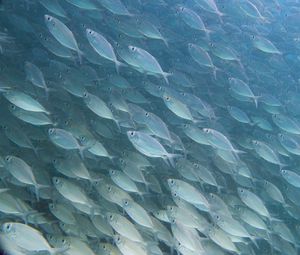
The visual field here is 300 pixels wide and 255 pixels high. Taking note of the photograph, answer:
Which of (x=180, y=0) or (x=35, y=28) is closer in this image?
(x=35, y=28)

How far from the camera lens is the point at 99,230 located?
187 inches

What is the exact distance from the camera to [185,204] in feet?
16.7

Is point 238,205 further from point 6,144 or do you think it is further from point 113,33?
point 113,33

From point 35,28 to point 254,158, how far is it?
495 cm

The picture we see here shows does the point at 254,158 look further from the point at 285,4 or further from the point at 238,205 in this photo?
the point at 285,4

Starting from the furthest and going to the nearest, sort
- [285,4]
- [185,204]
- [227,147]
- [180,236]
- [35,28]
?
[285,4] → [35,28] → [227,147] → [185,204] → [180,236]

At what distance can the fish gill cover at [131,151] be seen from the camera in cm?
458

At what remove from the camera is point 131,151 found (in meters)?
5.61

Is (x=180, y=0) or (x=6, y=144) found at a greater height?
(x=180, y=0)

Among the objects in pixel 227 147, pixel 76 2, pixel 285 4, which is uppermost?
pixel 285 4

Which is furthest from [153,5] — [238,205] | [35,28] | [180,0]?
[238,205]

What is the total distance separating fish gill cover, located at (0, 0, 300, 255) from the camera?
15.0 feet

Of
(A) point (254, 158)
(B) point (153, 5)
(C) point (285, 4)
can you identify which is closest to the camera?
(A) point (254, 158)

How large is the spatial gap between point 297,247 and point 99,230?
3.52 metres
